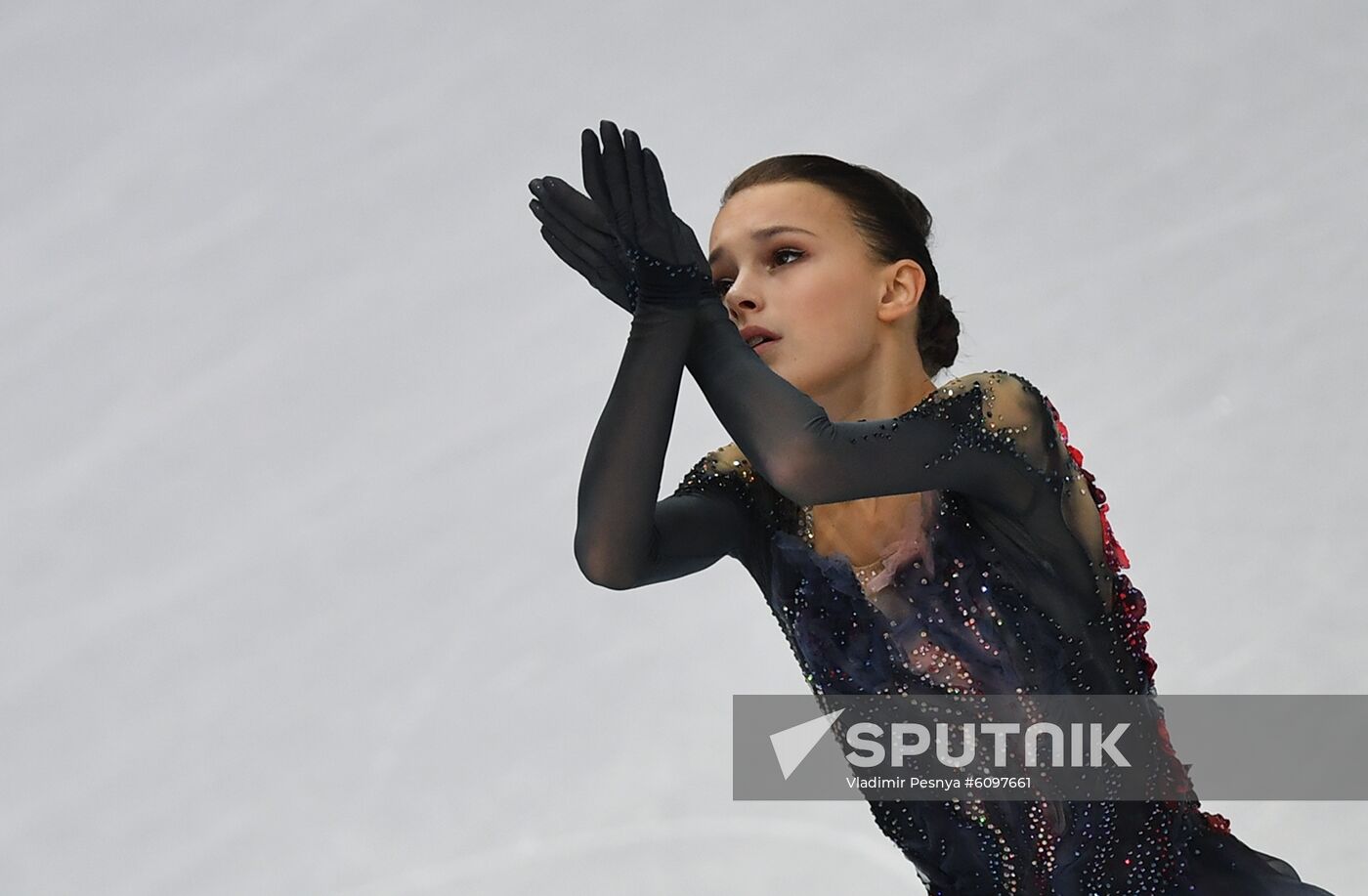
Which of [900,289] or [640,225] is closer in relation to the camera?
[640,225]

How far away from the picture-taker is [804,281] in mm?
1854

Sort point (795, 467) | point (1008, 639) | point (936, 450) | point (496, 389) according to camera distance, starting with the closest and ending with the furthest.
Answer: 1. point (795, 467)
2. point (936, 450)
3. point (1008, 639)
4. point (496, 389)

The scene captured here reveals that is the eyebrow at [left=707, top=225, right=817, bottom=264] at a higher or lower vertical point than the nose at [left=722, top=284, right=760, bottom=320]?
higher

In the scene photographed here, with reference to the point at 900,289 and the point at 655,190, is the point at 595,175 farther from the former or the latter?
the point at 900,289

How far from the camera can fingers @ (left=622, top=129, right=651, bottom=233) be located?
1621 millimetres

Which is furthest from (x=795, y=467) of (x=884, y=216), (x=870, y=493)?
(x=884, y=216)

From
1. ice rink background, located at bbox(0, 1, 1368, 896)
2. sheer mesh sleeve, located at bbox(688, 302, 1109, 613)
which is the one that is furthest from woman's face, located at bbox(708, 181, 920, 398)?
ice rink background, located at bbox(0, 1, 1368, 896)

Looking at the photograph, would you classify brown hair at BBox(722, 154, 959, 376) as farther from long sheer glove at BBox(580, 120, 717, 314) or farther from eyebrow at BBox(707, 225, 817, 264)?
long sheer glove at BBox(580, 120, 717, 314)

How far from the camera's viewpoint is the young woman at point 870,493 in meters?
1.63

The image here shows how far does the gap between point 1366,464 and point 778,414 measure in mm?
2680

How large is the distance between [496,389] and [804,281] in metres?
2.12

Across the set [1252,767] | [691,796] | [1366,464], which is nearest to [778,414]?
[691,796]

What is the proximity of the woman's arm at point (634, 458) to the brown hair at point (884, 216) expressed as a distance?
39cm

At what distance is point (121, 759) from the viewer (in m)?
3.60
